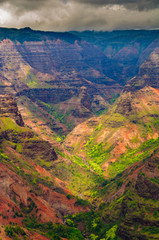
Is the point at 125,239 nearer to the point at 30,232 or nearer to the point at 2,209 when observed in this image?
the point at 30,232

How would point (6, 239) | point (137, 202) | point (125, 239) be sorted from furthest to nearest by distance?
point (137, 202)
point (125, 239)
point (6, 239)

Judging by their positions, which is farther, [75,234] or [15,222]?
[75,234]

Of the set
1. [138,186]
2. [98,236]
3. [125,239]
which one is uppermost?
[138,186]

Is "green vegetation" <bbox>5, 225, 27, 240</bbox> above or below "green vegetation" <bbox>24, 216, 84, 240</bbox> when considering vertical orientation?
above

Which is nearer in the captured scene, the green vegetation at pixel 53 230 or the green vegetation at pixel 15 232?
the green vegetation at pixel 15 232

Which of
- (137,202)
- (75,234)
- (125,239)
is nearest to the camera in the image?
(125,239)

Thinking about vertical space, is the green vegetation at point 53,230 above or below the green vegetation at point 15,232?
below

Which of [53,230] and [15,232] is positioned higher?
[15,232]

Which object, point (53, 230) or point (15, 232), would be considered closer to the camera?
point (15, 232)

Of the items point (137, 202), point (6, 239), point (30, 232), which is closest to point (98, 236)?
point (137, 202)

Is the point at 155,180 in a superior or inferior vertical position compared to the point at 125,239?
superior

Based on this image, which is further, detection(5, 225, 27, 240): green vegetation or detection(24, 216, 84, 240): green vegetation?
detection(24, 216, 84, 240): green vegetation
